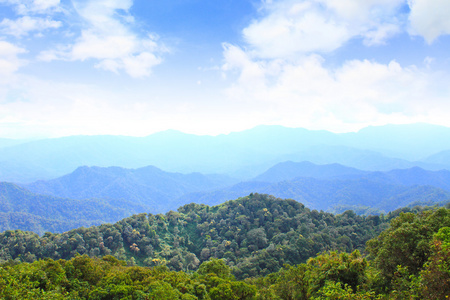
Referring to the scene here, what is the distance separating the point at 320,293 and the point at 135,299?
13022 mm

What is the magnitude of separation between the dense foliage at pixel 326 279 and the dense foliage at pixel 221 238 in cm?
2493

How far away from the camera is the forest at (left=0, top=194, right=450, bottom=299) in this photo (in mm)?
15344

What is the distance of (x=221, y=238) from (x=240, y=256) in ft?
27.6

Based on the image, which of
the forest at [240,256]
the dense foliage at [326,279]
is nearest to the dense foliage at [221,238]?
the forest at [240,256]

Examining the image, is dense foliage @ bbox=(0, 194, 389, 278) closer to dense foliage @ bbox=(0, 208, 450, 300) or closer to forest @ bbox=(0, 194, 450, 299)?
forest @ bbox=(0, 194, 450, 299)

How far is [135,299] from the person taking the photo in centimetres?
1738

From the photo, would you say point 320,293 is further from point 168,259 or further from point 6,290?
point 168,259

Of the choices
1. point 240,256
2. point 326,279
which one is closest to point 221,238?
point 240,256

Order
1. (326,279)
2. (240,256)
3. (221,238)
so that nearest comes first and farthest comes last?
(326,279) → (240,256) → (221,238)

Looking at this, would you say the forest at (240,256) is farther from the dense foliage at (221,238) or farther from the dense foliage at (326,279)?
the dense foliage at (221,238)

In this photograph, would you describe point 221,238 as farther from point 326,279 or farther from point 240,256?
point 326,279

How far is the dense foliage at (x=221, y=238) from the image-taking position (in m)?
46.6

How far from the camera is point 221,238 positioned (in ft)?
198

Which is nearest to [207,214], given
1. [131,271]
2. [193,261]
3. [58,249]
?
[193,261]
